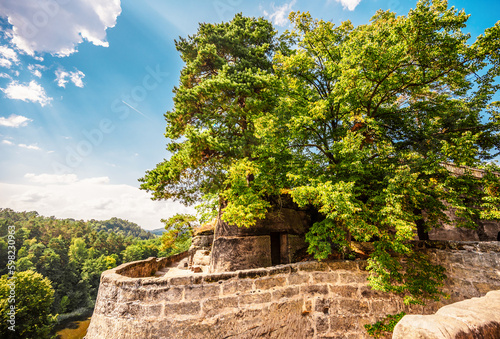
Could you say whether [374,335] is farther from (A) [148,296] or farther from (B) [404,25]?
(B) [404,25]

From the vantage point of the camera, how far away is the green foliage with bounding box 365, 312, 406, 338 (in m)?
4.66

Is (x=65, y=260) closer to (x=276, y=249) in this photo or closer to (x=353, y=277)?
(x=276, y=249)

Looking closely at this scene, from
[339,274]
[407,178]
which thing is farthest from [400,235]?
[339,274]

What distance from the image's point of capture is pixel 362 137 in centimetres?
558

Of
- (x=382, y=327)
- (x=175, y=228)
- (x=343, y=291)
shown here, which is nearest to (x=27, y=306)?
(x=175, y=228)

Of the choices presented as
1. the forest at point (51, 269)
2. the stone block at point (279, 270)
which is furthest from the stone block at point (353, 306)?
the forest at point (51, 269)

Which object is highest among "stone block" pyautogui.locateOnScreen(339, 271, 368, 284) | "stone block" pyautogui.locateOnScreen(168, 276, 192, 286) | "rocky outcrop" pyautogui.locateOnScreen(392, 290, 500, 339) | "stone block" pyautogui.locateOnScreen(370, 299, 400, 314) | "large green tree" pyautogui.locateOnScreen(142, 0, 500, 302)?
"large green tree" pyautogui.locateOnScreen(142, 0, 500, 302)

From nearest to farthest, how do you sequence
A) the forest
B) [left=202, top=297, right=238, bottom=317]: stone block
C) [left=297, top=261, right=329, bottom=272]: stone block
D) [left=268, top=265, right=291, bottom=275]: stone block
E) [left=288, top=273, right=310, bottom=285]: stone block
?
[left=202, top=297, right=238, bottom=317]: stone block, [left=268, top=265, right=291, bottom=275]: stone block, [left=288, top=273, right=310, bottom=285]: stone block, [left=297, top=261, right=329, bottom=272]: stone block, the forest

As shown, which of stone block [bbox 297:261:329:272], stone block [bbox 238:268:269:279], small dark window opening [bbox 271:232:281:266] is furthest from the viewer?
small dark window opening [bbox 271:232:281:266]

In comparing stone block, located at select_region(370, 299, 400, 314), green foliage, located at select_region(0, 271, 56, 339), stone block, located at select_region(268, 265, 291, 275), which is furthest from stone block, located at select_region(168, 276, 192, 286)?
green foliage, located at select_region(0, 271, 56, 339)

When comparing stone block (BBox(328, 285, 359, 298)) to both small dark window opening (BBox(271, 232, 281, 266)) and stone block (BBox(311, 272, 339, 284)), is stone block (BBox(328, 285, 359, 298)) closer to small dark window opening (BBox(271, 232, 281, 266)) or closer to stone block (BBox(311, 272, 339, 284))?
stone block (BBox(311, 272, 339, 284))

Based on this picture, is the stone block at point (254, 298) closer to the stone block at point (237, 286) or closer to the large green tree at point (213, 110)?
the stone block at point (237, 286)

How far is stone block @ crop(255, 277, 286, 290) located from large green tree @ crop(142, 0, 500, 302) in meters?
1.51

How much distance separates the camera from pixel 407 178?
4.77m
